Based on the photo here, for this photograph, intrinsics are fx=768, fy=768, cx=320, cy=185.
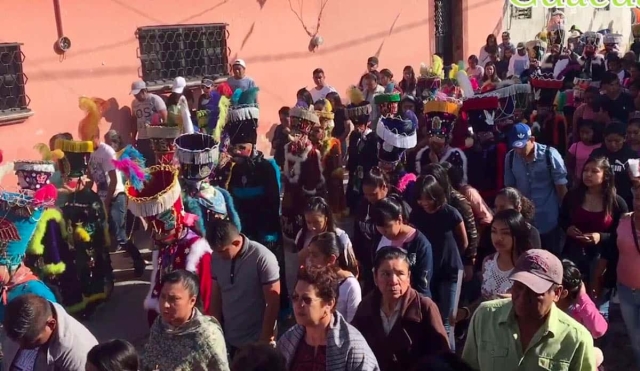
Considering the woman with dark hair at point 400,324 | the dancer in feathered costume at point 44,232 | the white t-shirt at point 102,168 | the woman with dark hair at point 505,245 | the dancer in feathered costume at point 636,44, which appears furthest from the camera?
the dancer in feathered costume at point 636,44

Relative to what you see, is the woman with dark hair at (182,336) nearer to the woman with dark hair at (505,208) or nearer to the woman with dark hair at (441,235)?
the woman with dark hair at (441,235)

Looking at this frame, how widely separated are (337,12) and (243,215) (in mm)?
8616

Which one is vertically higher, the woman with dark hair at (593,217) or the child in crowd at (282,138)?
the child in crowd at (282,138)

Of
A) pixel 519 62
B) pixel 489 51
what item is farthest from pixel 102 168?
pixel 489 51

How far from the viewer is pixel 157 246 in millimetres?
4625

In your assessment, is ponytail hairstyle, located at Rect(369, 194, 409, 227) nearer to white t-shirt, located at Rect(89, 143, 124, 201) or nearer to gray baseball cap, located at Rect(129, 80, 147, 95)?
white t-shirt, located at Rect(89, 143, 124, 201)

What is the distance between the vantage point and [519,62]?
45.7 ft

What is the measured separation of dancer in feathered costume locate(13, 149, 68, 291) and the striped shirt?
9.18 ft

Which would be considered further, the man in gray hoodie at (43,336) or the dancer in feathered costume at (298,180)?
the dancer in feathered costume at (298,180)

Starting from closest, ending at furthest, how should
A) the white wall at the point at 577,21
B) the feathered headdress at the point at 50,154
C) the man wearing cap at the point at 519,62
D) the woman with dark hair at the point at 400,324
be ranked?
the woman with dark hair at the point at 400,324 < the feathered headdress at the point at 50,154 < the man wearing cap at the point at 519,62 < the white wall at the point at 577,21

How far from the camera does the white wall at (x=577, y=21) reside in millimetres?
19875

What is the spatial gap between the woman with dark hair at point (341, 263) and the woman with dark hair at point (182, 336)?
0.82m

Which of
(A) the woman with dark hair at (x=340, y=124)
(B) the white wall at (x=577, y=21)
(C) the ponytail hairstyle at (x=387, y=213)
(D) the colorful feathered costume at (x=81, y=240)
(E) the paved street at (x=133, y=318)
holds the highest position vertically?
(B) the white wall at (x=577, y=21)

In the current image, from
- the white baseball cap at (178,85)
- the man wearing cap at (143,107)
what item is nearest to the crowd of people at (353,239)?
the man wearing cap at (143,107)
